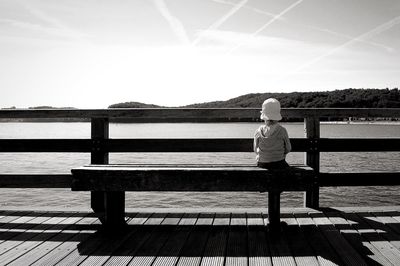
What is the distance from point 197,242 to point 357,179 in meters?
2.41

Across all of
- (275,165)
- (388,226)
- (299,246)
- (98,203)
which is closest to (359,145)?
(388,226)

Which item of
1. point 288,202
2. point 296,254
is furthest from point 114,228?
point 288,202

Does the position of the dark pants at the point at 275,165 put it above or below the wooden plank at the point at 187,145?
below

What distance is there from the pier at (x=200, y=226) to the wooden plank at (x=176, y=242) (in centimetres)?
1

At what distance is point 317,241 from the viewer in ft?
12.9

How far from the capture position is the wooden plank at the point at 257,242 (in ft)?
11.3

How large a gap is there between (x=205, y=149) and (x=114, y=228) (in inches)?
62.5

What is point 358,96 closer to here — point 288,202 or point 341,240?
point 288,202

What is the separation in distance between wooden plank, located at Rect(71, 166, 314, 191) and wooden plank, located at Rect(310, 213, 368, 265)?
65 centimetres

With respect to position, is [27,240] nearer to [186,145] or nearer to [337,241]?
[186,145]

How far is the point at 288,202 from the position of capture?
1352 cm

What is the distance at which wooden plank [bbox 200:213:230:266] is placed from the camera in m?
3.45

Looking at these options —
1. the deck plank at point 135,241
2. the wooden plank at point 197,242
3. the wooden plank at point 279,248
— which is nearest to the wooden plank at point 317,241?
the wooden plank at point 279,248

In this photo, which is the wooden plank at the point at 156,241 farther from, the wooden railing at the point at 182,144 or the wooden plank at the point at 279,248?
the wooden plank at the point at 279,248
